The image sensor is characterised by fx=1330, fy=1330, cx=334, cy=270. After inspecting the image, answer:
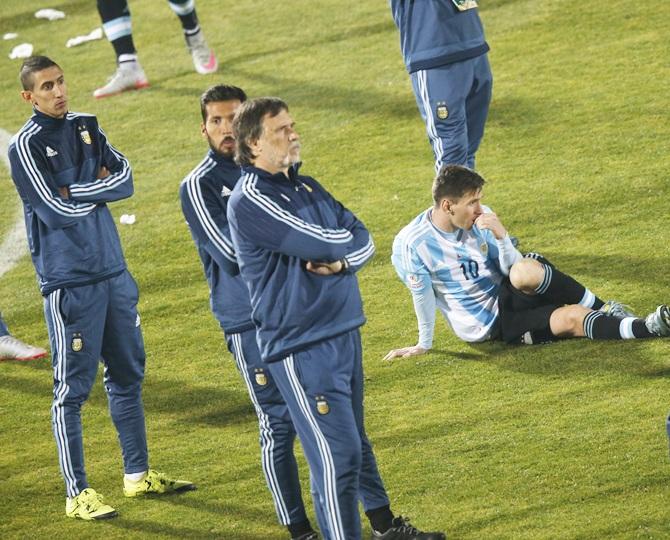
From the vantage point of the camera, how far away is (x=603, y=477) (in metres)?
5.50

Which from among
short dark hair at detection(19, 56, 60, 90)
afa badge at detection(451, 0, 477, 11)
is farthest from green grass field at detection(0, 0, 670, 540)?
short dark hair at detection(19, 56, 60, 90)

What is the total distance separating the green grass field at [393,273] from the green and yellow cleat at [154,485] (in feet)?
0.18

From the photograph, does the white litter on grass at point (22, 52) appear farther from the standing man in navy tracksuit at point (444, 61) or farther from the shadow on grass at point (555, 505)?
the shadow on grass at point (555, 505)

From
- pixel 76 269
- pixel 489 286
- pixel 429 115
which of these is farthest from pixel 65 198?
pixel 429 115

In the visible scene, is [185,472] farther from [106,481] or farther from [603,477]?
[603,477]

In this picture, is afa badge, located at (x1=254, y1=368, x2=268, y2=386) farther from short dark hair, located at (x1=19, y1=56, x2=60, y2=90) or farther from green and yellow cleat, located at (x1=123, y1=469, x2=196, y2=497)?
short dark hair, located at (x1=19, y1=56, x2=60, y2=90)

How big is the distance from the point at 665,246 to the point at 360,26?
5.82 m

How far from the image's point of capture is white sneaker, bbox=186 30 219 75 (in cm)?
1249

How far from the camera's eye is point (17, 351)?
26.3 feet

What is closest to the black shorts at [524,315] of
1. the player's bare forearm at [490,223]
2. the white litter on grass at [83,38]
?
the player's bare forearm at [490,223]

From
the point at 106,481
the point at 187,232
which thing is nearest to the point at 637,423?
the point at 106,481

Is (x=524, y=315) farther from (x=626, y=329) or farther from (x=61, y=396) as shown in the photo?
(x=61, y=396)

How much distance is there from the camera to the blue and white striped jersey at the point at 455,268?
22.8 feet

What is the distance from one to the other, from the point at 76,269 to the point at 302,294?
167 cm
